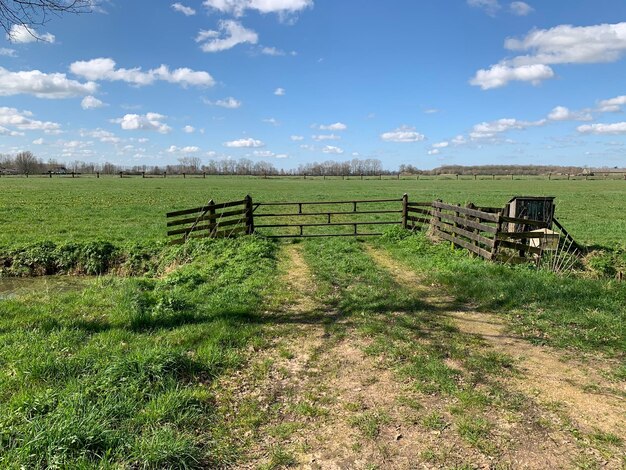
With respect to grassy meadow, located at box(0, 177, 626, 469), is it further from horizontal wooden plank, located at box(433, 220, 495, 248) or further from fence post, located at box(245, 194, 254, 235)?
fence post, located at box(245, 194, 254, 235)

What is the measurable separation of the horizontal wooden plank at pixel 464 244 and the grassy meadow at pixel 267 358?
0.30 metres

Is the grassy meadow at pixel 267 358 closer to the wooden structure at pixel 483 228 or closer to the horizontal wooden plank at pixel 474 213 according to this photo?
the wooden structure at pixel 483 228

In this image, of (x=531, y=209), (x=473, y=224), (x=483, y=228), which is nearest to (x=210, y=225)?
(x=473, y=224)

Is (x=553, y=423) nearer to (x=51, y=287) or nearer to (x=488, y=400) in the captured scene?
(x=488, y=400)

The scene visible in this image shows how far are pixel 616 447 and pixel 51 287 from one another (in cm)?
1135

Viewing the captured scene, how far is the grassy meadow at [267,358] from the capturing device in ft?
11.5

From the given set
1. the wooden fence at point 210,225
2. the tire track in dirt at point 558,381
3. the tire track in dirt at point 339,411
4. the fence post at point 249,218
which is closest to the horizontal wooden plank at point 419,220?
the fence post at point 249,218

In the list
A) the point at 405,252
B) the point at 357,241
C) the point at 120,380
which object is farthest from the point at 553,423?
the point at 357,241

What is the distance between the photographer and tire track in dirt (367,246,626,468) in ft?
13.0

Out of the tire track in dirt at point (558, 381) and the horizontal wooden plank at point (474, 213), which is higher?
the horizontal wooden plank at point (474, 213)

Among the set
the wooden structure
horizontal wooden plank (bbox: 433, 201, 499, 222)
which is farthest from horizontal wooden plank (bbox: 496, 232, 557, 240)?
horizontal wooden plank (bbox: 433, 201, 499, 222)

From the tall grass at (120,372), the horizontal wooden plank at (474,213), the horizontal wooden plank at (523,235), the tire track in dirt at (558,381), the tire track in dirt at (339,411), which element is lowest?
the tire track in dirt at (339,411)

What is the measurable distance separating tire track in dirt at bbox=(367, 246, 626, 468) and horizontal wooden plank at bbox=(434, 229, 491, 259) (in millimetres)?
3911

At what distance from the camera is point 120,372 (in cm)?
451
